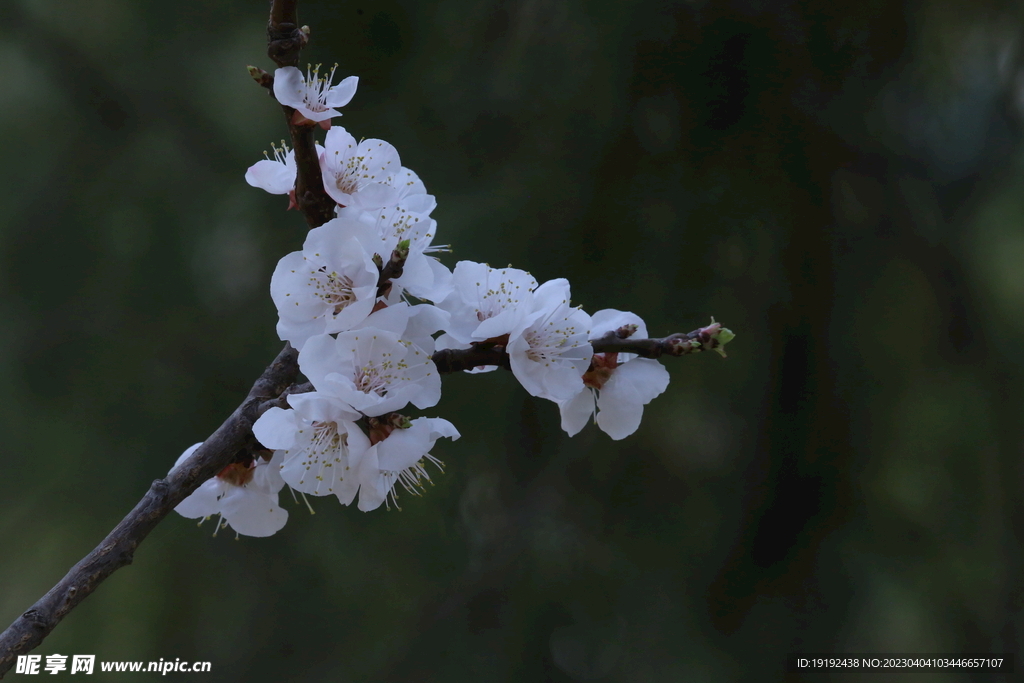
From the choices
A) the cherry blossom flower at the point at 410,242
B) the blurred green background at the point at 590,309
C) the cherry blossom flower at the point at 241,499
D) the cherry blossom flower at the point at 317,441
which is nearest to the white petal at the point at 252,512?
the cherry blossom flower at the point at 241,499

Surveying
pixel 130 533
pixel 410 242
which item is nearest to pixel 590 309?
pixel 410 242

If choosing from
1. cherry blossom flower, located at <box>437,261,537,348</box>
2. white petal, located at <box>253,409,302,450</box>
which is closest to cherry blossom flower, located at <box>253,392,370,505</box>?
white petal, located at <box>253,409,302,450</box>

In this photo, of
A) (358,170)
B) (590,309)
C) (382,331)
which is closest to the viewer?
(382,331)

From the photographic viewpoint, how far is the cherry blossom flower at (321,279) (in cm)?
51

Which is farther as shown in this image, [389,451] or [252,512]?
[252,512]

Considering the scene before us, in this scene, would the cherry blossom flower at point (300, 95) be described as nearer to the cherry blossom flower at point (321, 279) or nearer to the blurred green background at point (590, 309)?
the cherry blossom flower at point (321, 279)

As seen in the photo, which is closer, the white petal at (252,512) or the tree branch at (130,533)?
the tree branch at (130,533)

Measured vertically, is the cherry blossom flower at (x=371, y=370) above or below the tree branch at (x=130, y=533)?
above

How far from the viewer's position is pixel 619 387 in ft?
1.94

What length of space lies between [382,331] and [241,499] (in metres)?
0.26

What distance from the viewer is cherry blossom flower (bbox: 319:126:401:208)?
1.78ft

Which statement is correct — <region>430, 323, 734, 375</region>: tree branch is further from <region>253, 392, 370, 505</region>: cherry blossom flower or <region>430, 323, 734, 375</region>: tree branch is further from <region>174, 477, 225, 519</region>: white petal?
<region>174, 477, 225, 519</region>: white petal

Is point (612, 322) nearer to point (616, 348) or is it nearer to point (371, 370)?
point (616, 348)

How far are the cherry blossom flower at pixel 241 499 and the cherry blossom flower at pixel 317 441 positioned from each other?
0.12 metres
